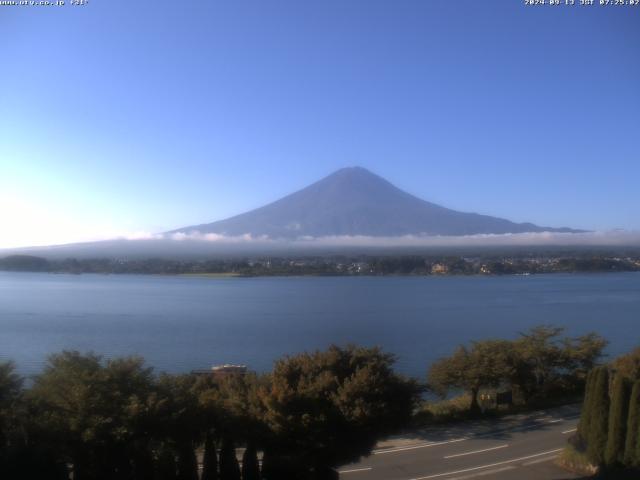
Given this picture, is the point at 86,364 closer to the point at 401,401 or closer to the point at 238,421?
the point at 238,421

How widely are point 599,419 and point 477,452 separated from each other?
172 centimetres

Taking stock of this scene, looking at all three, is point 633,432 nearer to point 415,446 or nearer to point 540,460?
point 540,460

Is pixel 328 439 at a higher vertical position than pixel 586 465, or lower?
higher

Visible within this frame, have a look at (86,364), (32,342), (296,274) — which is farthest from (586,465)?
(296,274)

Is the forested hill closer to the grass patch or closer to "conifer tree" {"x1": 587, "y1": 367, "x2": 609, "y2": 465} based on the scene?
the grass patch

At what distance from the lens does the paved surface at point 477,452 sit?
6.47 metres

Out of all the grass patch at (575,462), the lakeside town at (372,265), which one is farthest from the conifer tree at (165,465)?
the lakeside town at (372,265)

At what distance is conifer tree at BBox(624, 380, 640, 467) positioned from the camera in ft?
18.9

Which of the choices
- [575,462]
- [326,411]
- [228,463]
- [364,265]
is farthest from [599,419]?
[364,265]

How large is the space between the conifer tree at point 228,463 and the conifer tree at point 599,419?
357 centimetres

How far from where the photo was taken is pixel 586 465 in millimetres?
6270

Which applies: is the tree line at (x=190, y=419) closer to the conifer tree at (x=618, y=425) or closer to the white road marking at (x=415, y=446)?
the white road marking at (x=415, y=446)

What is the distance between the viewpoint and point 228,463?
535 centimetres

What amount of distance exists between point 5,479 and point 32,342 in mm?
13407
